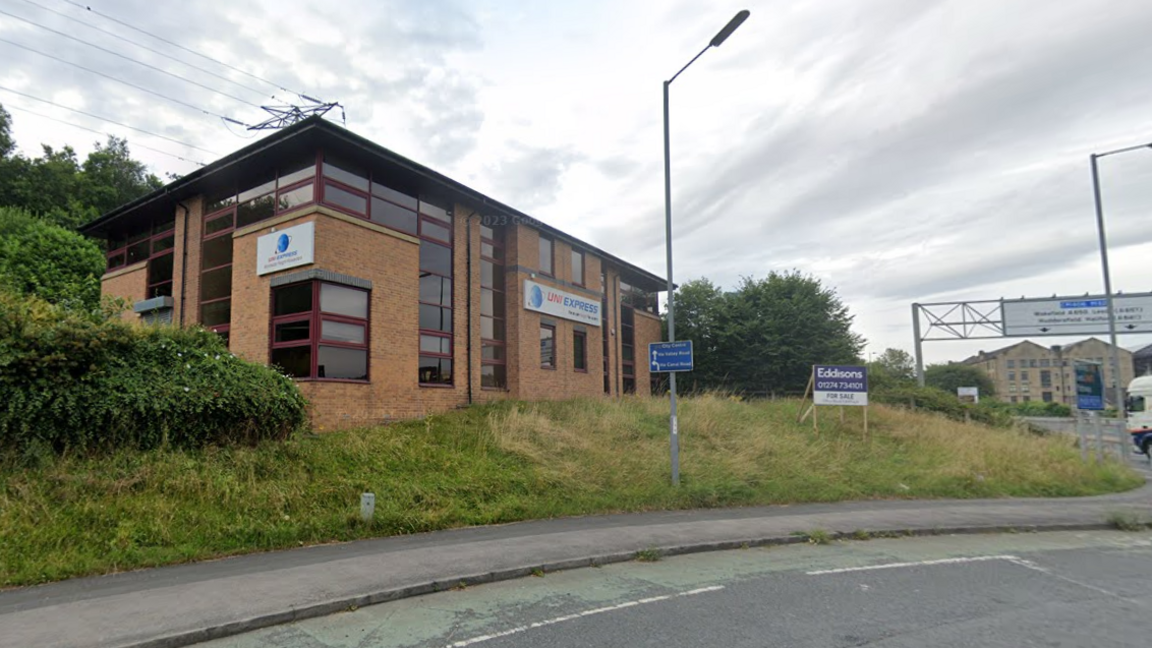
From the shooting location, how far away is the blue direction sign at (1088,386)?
16.5 meters

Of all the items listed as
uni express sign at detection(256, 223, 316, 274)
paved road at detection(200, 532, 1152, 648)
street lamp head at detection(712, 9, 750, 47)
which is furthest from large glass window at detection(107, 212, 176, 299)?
paved road at detection(200, 532, 1152, 648)

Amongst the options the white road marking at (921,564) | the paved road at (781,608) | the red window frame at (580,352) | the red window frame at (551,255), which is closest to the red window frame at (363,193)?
the red window frame at (551,255)

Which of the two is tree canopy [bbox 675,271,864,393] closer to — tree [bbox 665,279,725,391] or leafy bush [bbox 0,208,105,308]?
tree [bbox 665,279,725,391]

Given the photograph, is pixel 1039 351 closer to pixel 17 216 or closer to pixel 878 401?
pixel 878 401

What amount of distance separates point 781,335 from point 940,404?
7.47m

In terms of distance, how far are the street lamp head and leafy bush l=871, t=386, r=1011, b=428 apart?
2086 centimetres

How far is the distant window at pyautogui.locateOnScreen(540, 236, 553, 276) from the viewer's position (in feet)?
72.9

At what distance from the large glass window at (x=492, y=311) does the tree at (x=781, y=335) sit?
15.1 m

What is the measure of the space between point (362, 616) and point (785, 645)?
11.5ft

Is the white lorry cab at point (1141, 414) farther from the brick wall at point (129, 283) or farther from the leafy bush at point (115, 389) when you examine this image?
the brick wall at point (129, 283)

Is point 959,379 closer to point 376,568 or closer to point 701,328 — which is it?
point 701,328

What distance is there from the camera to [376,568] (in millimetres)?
6586

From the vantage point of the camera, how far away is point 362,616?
5312mm

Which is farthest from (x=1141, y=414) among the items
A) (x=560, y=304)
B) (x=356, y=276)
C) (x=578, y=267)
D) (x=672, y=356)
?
(x=356, y=276)
